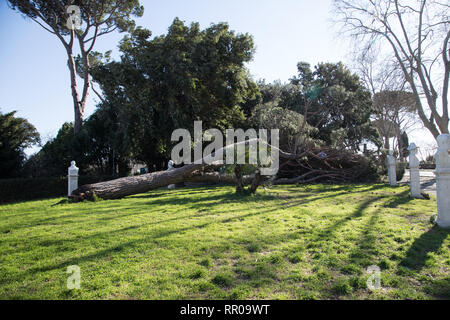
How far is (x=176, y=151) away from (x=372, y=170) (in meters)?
11.7

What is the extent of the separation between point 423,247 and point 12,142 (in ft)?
78.7

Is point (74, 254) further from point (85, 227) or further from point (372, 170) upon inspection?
point (372, 170)

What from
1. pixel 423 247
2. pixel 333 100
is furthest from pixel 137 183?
pixel 333 100

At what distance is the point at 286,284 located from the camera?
2.46 m

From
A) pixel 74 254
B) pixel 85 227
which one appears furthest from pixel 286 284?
pixel 85 227

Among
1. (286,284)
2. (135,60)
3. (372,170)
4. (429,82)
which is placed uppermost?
(135,60)

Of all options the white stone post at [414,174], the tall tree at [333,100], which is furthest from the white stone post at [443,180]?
the tall tree at [333,100]

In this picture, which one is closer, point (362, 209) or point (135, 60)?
point (362, 209)

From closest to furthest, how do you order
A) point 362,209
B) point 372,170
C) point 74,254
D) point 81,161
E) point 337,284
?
point 337,284 < point 74,254 < point 362,209 < point 372,170 < point 81,161

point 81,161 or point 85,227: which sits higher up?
point 81,161

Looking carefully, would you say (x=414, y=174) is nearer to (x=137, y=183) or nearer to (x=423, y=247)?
(x=423, y=247)

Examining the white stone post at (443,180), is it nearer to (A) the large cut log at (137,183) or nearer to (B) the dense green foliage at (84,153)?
(A) the large cut log at (137,183)

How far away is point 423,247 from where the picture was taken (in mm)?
3426

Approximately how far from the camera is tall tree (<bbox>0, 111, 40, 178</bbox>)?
17.5m
